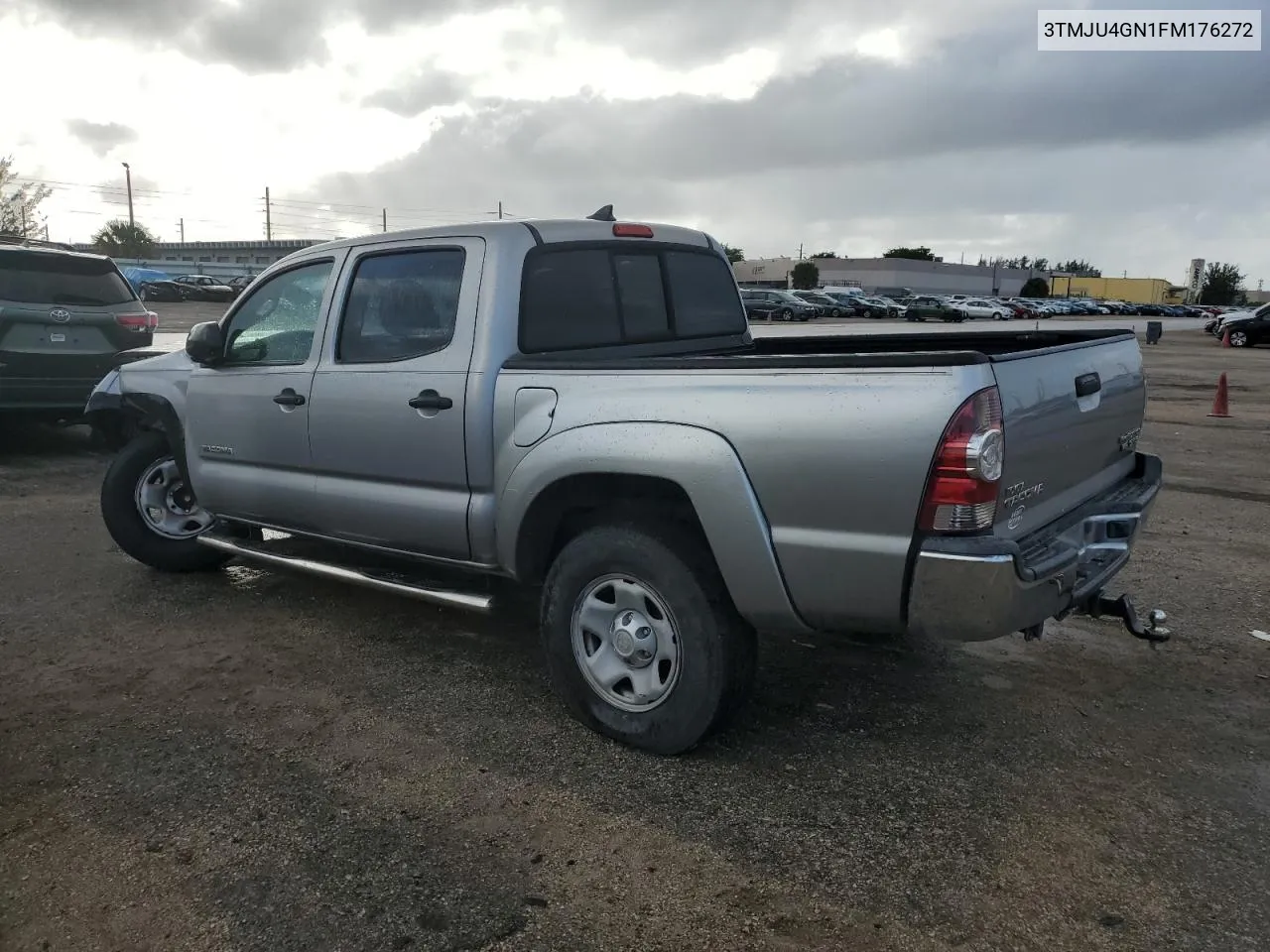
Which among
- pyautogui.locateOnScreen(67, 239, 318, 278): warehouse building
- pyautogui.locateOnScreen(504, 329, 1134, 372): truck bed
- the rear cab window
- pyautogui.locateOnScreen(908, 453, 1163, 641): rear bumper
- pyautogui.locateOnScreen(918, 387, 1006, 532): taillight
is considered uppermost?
pyautogui.locateOnScreen(67, 239, 318, 278): warehouse building

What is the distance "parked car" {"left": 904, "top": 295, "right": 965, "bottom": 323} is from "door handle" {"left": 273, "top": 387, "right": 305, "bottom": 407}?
54.9 m

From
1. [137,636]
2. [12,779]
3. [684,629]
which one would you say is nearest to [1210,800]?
[684,629]

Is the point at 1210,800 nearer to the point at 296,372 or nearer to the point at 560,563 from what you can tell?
the point at 560,563

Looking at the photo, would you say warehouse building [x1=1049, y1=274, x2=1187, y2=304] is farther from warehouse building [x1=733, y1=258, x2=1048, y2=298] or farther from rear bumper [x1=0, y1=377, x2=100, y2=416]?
rear bumper [x1=0, y1=377, x2=100, y2=416]

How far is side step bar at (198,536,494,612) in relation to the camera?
3954 millimetres

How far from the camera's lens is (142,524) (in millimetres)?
5730

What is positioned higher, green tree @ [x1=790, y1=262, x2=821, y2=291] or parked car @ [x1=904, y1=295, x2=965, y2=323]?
green tree @ [x1=790, y1=262, x2=821, y2=291]

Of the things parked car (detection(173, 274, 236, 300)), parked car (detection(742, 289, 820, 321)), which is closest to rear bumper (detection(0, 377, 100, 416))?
parked car (detection(173, 274, 236, 300))

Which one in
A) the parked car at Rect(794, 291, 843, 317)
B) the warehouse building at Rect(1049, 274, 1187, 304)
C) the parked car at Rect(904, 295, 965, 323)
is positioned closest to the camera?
the parked car at Rect(794, 291, 843, 317)

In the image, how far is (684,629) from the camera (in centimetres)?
337

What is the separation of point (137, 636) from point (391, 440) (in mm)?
1745

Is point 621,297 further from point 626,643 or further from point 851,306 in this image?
point 851,306

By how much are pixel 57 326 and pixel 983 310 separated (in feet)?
194

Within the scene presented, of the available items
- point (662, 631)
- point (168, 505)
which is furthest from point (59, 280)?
point (662, 631)
